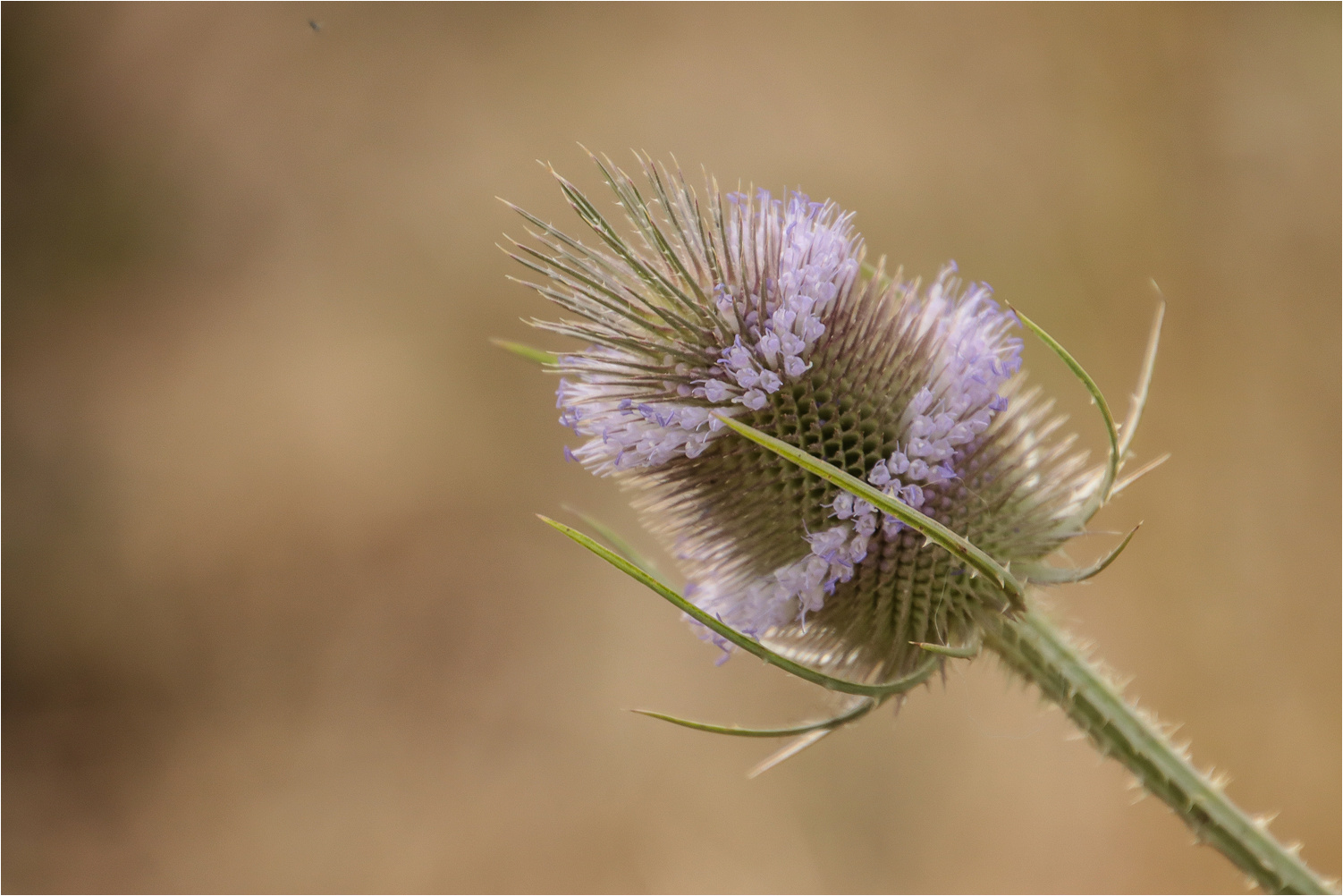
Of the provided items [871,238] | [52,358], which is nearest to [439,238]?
[52,358]

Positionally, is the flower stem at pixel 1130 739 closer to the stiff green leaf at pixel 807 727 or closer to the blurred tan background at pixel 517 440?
the stiff green leaf at pixel 807 727

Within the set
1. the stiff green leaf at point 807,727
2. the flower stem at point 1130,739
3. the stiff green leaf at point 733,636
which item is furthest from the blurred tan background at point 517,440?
the stiff green leaf at point 733,636

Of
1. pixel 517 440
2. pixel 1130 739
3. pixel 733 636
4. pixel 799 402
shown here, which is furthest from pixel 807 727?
pixel 517 440

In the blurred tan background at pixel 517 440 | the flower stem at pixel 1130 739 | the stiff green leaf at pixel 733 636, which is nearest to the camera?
the stiff green leaf at pixel 733 636

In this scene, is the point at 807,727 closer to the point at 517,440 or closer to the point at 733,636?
the point at 733,636

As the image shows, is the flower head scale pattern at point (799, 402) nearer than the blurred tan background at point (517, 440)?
Yes

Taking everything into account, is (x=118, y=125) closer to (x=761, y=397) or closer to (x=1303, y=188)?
(x=761, y=397)

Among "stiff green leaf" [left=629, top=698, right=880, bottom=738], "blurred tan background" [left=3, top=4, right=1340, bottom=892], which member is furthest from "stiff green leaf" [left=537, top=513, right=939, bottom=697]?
"blurred tan background" [left=3, top=4, right=1340, bottom=892]
